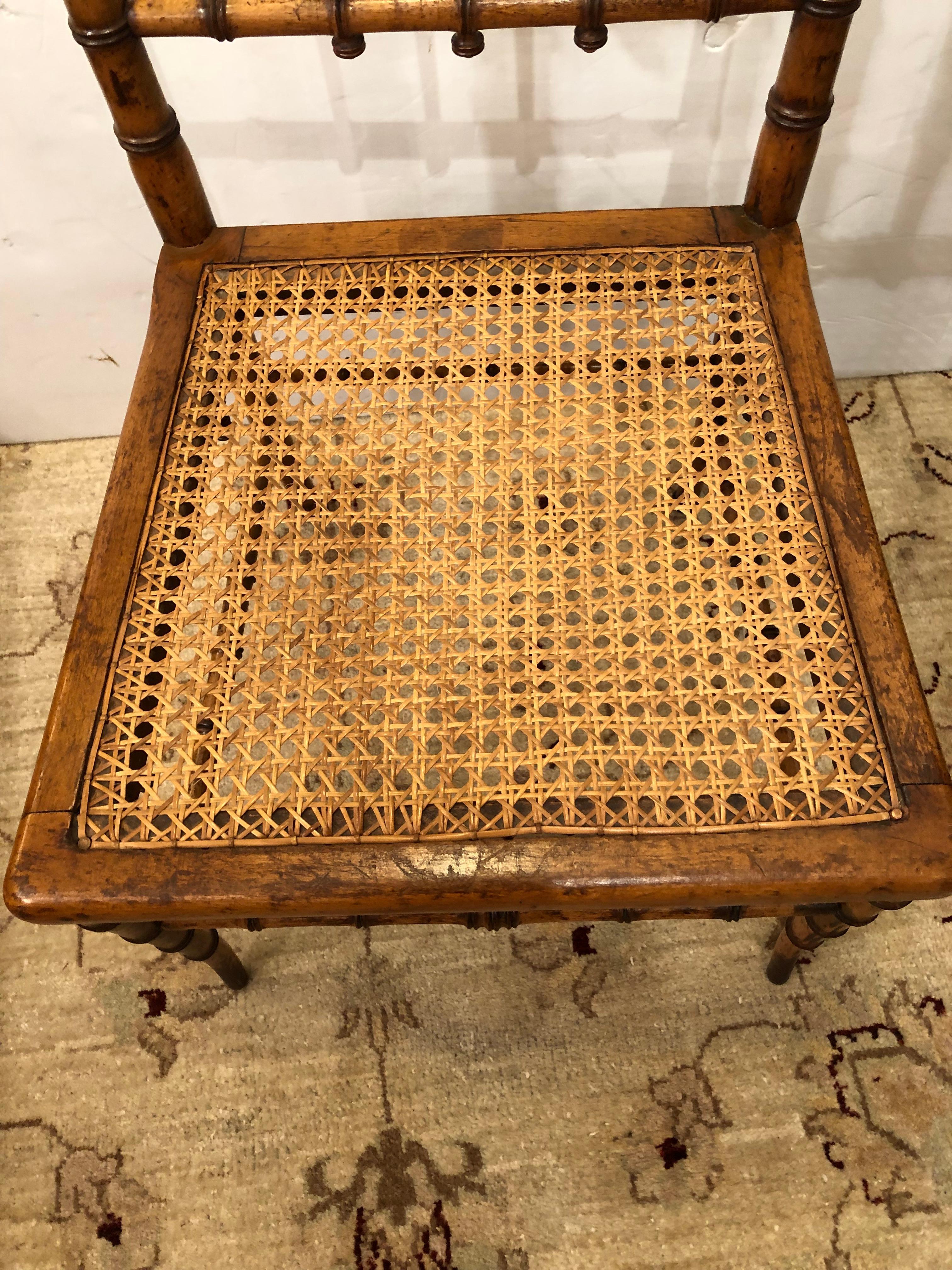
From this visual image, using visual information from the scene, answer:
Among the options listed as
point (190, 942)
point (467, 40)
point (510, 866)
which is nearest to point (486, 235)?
point (467, 40)

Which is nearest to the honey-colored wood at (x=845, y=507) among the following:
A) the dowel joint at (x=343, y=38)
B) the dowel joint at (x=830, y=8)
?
the dowel joint at (x=830, y=8)

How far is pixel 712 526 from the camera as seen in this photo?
60 centimetres

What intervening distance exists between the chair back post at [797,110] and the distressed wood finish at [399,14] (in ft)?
0.07

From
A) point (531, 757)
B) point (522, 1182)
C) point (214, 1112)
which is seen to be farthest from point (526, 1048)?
point (531, 757)

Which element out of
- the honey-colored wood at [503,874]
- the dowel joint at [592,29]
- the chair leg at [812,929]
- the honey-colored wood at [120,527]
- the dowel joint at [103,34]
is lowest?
the chair leg at [812,929]

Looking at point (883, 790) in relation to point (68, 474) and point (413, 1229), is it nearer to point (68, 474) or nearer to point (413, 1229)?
point (413, 1229)

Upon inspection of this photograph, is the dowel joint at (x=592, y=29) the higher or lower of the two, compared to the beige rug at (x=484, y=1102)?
higher

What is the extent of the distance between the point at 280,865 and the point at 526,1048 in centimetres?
43

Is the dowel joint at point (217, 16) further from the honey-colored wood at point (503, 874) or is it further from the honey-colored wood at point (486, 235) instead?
the honey-colored wood at point (503, 874)

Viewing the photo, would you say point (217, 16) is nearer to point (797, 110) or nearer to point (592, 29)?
point (592, 29)

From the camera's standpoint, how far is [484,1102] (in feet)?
2.66

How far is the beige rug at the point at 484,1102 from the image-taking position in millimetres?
765

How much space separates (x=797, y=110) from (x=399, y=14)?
0.83ft

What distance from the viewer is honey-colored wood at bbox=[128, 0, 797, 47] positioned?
22.0 inches
